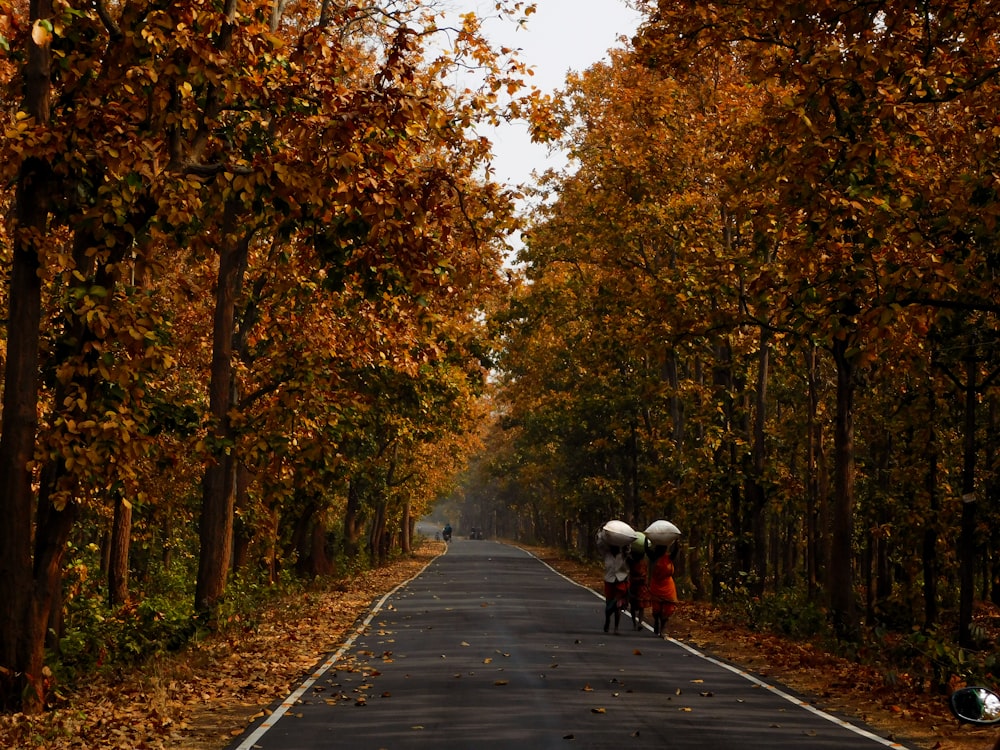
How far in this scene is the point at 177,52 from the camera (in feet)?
40.0

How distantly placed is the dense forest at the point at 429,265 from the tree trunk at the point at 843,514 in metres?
0.07

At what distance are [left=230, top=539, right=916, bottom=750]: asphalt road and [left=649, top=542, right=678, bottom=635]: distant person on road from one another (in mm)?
602

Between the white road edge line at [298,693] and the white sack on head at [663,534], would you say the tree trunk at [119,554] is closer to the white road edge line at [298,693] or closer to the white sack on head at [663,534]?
the white road edge line at [298,693]

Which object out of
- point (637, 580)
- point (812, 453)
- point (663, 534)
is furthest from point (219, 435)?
point (812, 453)

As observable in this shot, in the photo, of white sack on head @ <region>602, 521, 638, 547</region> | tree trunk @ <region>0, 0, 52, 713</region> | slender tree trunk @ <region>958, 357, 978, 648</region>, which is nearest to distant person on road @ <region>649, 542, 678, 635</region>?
white sack on head @ <region>602, 521, 638, 547</region>

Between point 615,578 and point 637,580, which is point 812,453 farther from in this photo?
point 615,578

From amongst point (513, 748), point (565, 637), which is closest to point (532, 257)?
point (565, 637)

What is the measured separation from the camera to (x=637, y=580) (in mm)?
23172

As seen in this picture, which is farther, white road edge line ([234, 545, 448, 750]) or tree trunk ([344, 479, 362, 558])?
tree trunk ([344, 479, 362, 558])

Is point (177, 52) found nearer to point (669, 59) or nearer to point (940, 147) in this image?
point (669, 59)

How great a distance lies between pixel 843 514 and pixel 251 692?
10.5m

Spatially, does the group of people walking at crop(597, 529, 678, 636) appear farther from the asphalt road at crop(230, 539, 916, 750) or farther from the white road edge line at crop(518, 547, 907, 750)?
the white road edge line at crop(518, 547, 907, 750)

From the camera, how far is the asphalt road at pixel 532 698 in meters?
11.3

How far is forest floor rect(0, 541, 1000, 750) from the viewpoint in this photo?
38.2ft
